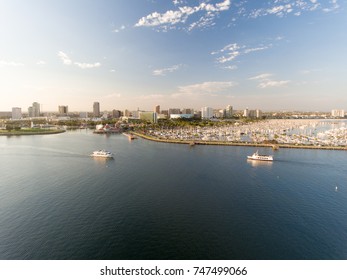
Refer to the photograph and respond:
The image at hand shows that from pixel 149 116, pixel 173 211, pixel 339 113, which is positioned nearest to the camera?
pixel 173 211

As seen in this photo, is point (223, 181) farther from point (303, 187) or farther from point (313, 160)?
point (313, 160)

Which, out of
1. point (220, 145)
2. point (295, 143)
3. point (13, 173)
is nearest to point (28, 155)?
point (13, 173)

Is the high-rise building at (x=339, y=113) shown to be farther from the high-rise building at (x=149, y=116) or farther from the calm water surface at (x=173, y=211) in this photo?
the calm water surface at (x=173, y=211)

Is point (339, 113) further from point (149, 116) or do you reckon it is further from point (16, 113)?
point (16, 113)

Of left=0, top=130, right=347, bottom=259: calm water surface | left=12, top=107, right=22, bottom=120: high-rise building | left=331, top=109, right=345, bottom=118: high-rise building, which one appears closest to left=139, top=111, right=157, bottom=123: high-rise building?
left=12, top=107, right=22, bottom=120: high-rise building

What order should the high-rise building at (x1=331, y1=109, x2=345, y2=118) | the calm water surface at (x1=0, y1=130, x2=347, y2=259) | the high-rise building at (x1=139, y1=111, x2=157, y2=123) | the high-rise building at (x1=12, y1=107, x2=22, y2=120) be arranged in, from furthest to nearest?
the high-rise building at (x1=331, y1=109, x2=345, y2=118), the high-rise building at (x1=12, y1=107, x2=22, y2=120), the high-rise building at (x1=139, y1=111, x2=157, y2=123), the calm water surface at (x1=0, y1=130, x2=347, y2=259)

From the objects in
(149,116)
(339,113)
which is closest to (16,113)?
(149,116)

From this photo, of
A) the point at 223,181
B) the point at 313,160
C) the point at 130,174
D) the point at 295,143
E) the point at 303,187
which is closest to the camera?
the point at 303,187

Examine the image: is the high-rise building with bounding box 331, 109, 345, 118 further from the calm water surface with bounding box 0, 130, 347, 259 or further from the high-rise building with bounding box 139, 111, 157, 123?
the calm water surface with bounding box 0, 130, 347, 259
